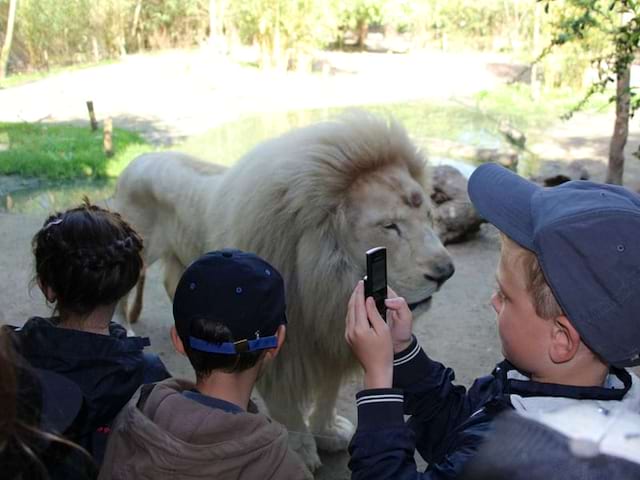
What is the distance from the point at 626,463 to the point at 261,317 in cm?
92

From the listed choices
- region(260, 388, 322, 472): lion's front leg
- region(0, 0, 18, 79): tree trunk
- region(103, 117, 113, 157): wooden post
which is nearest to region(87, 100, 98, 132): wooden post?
region(103, 117, 113, 157): wooden post

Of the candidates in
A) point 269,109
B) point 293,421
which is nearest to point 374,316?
point 293,421

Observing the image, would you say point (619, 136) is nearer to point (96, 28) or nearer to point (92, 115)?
point (92, 115)

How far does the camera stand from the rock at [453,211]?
279 inches

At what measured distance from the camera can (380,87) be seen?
24.8m

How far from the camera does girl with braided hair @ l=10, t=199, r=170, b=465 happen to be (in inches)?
76.0

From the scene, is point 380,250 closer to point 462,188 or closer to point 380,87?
point 462,188

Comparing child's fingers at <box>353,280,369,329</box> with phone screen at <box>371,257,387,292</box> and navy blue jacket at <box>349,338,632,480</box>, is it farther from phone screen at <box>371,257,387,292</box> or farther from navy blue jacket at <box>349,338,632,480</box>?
navy blue jacket at <box>349,338,632,480</box>

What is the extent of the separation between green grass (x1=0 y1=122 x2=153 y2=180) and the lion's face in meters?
8.96

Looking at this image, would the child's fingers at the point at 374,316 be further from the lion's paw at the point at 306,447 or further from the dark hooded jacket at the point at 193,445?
the lion's paw at the point at 306,447

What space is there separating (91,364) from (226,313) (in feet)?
1.86

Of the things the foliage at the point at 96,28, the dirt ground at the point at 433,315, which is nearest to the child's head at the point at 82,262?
the dirt ground at the point at 433,315

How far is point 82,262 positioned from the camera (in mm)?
2072

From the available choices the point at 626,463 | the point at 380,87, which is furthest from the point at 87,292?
the point at 380,87
